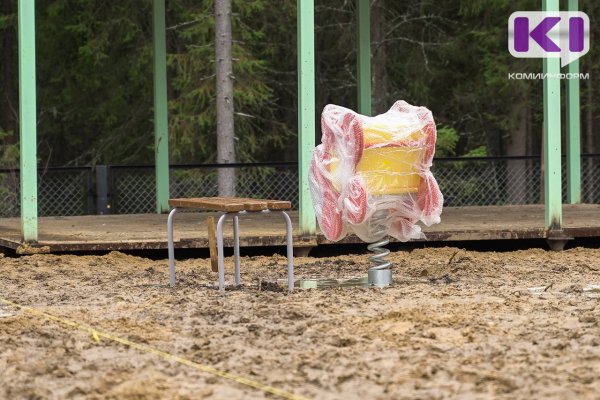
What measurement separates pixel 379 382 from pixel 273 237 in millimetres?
5807

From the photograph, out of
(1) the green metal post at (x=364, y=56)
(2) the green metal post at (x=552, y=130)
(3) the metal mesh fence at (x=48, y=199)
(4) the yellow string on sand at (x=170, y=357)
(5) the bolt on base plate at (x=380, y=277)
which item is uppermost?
(1) the green metal post at (x=364, y=56)

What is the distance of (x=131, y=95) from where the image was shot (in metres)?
26.9

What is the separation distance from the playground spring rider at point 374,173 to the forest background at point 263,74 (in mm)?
13565

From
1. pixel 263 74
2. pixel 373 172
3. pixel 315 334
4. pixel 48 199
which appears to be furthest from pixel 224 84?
pixel 315 334

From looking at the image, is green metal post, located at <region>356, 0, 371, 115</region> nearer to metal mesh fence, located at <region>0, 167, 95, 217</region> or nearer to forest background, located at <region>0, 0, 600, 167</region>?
metal mesh fence, located at <region>0, 167, 95, 217</region>

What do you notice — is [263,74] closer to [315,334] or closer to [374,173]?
[374,173]

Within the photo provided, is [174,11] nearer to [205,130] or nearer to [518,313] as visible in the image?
[205,130]

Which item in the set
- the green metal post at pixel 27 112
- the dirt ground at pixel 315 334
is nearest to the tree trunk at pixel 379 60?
the green metal post at pixel 27 112

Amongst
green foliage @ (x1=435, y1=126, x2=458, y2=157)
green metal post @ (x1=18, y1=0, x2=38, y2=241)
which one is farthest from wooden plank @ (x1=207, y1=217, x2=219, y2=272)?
green foliage @ (x1=435, y1=126, x2=458, y2=157)

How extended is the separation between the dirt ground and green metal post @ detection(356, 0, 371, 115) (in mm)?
4754

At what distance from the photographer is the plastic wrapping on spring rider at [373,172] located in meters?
8.66

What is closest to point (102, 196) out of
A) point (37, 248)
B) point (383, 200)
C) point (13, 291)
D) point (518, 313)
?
point (37, 248)

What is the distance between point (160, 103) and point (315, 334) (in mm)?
8882

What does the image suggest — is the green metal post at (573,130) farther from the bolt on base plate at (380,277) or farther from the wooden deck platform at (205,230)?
the bolt on base plate at (380,277)
